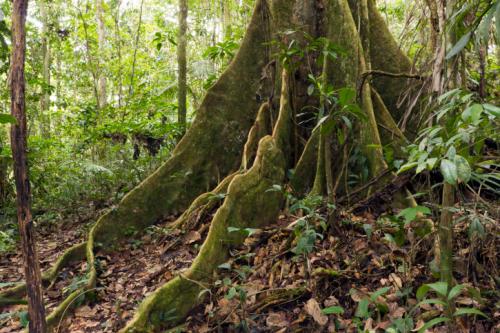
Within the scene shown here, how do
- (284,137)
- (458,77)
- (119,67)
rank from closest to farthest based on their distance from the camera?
(458,77) → (284,137) → (119,67)

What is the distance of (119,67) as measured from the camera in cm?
925

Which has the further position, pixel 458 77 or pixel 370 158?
pixel 370 158

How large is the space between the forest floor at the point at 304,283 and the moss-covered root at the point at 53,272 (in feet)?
0.30

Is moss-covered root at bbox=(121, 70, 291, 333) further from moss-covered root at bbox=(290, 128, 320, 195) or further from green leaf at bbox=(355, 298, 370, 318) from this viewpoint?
green leaf at bbox=(355, 298, 370, 318)

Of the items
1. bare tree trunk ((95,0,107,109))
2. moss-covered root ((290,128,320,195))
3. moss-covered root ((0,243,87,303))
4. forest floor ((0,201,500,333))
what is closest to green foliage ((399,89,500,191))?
forest floor ((0,201,500,333))

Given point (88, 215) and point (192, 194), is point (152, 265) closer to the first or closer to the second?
point (192, 194)

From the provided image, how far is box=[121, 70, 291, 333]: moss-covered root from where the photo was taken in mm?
2994

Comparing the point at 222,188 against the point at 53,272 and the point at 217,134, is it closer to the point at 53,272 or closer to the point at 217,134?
the point at 217,134

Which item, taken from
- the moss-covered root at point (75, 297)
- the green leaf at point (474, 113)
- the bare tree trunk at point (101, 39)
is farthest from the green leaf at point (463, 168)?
the bare tree trunk at point (101, 39)

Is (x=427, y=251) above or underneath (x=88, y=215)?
above

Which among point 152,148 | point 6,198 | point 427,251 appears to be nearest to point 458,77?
point 427,251

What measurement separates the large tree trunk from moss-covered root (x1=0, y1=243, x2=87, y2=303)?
1cm

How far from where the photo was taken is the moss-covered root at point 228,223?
9.82 ft

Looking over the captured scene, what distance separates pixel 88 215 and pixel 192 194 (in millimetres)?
2288
